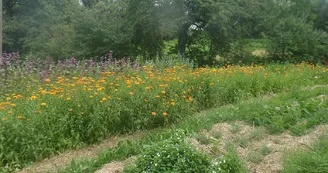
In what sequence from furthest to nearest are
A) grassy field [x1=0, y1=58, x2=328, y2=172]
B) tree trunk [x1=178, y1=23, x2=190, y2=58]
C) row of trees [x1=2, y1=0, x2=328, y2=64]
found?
tree trunk [x1=178, y1=23, x2=190, y2=58] → row of trees [x1=2, y1=0, x2=328, y2=64] → grassy field [x1=0, y1=58, x2=328, y2=172]

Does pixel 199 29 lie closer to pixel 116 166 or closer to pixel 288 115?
pixel 288 115

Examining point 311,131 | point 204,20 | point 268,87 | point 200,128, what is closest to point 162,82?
point 200,128

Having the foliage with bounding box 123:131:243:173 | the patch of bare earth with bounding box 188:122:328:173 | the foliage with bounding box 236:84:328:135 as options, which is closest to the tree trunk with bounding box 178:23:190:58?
the foliage with bounding box 236:84:328:135

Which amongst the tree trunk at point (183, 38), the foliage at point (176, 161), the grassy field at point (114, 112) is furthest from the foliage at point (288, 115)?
the tree trunk at point (183, 38)

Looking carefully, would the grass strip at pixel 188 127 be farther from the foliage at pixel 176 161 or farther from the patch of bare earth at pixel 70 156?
the foliage at pixel 176 161

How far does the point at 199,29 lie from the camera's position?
49.5 ft

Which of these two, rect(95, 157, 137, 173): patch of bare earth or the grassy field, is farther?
the grassy field

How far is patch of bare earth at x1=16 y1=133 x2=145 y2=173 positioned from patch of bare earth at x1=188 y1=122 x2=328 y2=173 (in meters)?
1.11

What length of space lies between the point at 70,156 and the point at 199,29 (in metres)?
11.7

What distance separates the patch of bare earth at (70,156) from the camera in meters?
3.79

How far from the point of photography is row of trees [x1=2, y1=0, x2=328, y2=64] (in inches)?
559

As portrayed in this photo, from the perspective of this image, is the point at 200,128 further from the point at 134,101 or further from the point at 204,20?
the point at 204,20

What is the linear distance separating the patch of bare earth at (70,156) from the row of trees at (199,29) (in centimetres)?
969

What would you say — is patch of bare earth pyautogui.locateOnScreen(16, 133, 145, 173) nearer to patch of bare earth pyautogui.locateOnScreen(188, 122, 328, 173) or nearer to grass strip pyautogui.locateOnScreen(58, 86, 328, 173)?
grass strip pyautogui.locateOnScreen(58, 86, 328, 173)
